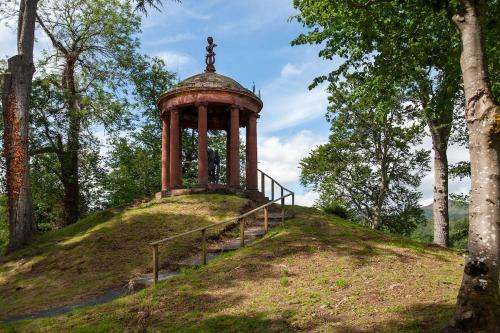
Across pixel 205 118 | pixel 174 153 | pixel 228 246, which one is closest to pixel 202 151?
pixel 205 118

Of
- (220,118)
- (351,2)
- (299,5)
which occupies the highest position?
(299,5)

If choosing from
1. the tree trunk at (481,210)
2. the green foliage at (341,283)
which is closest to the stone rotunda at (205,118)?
the green foliage at (341,283)

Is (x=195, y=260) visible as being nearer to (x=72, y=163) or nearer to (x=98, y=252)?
(x=98, y=252)

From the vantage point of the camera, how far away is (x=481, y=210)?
513 cm

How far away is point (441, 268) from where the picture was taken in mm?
8898

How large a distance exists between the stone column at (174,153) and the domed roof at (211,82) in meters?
1.37

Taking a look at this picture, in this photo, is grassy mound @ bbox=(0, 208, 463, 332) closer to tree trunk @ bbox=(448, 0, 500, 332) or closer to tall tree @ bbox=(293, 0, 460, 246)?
tree trunk @ bbox=(448, 0, 500, 332)

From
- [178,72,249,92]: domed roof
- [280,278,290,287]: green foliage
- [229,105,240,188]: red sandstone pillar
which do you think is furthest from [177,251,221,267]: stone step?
[178,72,249,92]: domed roof

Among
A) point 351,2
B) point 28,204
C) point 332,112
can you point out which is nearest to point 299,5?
point 351,2

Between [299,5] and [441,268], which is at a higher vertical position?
[299,5]

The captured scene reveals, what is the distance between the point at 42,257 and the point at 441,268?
11061 millimetres

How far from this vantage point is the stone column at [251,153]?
61.6 feet

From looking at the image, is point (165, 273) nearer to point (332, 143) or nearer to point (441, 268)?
point (441, 268)

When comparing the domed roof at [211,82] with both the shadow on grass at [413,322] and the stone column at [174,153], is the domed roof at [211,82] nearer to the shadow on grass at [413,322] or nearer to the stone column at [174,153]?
the stone column at [174,153]
